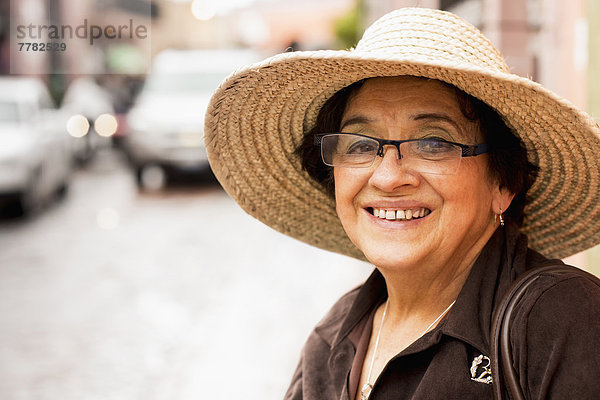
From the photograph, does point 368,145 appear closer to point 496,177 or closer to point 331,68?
point 331,68

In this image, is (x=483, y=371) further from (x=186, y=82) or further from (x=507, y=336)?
(x=186, y=82)

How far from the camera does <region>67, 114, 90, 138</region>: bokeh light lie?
49.3 ft

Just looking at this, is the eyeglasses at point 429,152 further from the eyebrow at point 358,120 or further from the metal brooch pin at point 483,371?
the metal brooch pin at point 483,371

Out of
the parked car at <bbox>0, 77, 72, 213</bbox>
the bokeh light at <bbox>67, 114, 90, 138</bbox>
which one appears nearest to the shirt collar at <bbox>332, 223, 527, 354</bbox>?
the parked car at <bbox>0, 77, 72, 213</bbox>

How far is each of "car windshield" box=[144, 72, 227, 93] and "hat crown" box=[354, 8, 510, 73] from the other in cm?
1096

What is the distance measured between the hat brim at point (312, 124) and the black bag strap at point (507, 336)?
0.38 m

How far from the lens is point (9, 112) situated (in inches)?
403

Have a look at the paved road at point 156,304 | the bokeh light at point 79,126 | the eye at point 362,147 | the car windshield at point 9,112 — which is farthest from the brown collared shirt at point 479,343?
the bokeh light at point 79,126

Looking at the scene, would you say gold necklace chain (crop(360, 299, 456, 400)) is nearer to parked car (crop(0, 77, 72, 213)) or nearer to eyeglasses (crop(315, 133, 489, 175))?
eyeglasses (crop(315, 133, 489, 175))

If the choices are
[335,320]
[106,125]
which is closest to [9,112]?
[106,125]

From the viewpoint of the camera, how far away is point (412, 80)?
185 cm

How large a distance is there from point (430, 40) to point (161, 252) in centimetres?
681

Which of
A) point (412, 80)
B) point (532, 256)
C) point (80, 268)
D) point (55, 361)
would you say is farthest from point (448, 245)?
point (80, 268)

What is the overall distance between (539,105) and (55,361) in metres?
4.55
